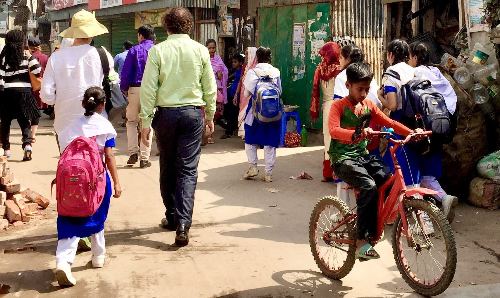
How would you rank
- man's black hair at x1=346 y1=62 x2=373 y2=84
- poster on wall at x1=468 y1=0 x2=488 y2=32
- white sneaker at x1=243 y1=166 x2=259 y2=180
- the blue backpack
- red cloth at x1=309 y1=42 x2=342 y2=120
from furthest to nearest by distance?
white sneaker at x1=243 y1=166 x2=259 y2=180 → the blue backpack → poster on wall at x1=468 y1=0 x2=488 y2=32 → red cloth at x1=309 y1=42 x2=342 y2=120 → man's black hair at x1=346 y1=62 x2=373 y2=84

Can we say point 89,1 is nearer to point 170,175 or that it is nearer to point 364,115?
point 170,175

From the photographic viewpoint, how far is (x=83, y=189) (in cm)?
471

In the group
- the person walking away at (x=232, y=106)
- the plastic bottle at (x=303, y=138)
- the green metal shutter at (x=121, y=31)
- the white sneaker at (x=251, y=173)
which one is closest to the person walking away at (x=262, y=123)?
the white sneaker at (x=251, y=173)

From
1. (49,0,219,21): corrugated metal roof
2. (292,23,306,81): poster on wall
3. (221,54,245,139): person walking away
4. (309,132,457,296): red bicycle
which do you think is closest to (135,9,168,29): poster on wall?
(49,0,219,21): corrugated metal roof

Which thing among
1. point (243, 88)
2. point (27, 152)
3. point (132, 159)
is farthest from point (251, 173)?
point (27, 152)

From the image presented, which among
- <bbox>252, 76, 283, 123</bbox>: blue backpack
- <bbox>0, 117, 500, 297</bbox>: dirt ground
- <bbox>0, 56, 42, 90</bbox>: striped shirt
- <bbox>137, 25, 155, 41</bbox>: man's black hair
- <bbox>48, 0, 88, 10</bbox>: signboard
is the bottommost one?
<bbox>0, 117, 500, 297</bbox>: dirt ground

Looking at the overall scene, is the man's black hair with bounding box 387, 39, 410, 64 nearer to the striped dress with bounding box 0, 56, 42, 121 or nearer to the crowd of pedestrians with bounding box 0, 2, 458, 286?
the crowd of pedestrians with bounding box 0, 2, 458, 286

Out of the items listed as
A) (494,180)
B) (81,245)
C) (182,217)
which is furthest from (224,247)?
(494,180)

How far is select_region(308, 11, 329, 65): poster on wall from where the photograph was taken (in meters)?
12.0

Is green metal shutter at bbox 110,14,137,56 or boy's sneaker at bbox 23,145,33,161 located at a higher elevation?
green metal shutter at bbox 110,14,137,56

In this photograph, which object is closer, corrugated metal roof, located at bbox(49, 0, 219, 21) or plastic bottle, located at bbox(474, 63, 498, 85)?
plastic bottle, located at bbox(474, 63, 498, 85)

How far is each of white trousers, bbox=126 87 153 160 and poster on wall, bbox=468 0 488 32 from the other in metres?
4.83

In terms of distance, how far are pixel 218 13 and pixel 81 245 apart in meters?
11.0

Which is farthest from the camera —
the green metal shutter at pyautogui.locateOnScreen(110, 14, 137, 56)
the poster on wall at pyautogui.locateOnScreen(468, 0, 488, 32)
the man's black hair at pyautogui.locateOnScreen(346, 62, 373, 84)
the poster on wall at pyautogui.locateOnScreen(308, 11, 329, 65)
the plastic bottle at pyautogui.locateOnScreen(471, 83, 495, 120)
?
the green metal shutter at pyautogui.locateOnScreen(110, 14, 137, 56)
